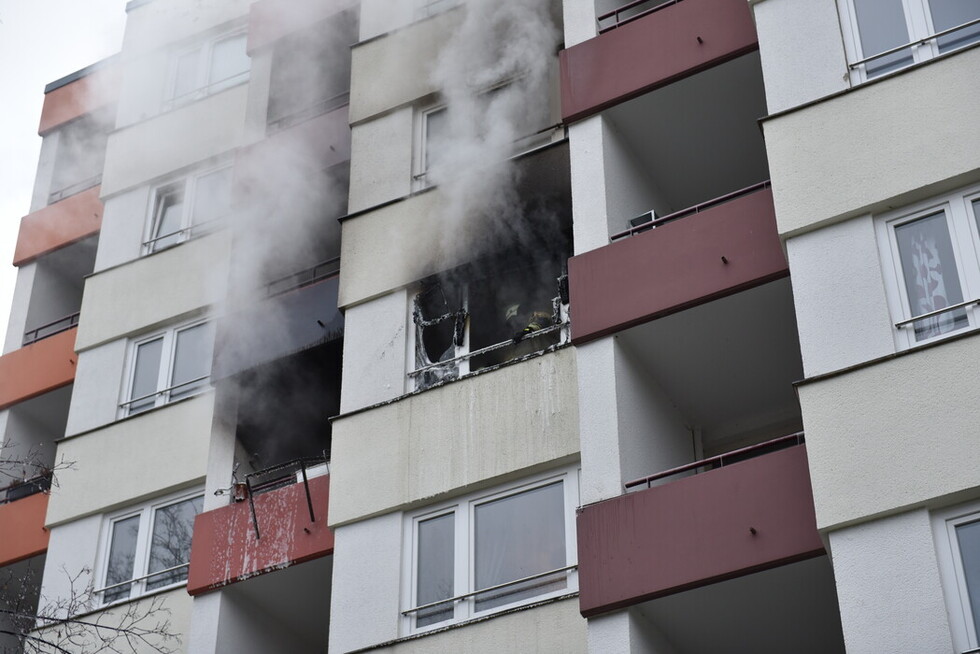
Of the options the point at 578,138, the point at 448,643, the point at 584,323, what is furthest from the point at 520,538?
the point at 578,138

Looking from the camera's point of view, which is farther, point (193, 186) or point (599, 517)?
point (193, 186)

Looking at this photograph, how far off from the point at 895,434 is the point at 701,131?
252 inches

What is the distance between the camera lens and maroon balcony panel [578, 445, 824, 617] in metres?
13.6

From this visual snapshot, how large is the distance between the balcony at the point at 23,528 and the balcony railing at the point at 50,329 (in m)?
3.55

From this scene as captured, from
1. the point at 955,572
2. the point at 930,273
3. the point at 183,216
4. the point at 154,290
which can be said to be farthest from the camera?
the point at 183,216

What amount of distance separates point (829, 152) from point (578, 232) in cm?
347

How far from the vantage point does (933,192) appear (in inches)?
547

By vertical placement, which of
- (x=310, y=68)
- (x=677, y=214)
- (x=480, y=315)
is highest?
(x=310, y=68)

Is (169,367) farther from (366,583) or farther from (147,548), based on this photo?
(366,583)

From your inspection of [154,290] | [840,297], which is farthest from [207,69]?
[840,297]

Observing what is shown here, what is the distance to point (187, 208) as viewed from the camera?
2344cm

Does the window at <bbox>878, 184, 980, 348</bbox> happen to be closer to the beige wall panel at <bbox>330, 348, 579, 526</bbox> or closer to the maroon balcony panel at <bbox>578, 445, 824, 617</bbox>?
the maroon balcony panel at <bbox>578, 445, 824, 617</bbox>

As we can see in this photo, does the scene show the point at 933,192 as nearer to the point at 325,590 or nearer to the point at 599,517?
the point at 599,517

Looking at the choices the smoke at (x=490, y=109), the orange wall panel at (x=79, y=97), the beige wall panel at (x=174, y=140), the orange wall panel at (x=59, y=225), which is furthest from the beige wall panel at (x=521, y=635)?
the orange wall panel at (x=79, y=97)
